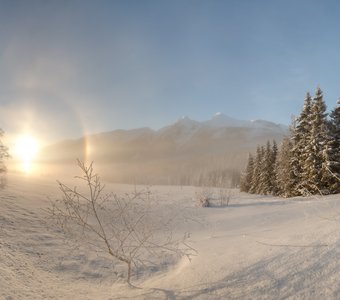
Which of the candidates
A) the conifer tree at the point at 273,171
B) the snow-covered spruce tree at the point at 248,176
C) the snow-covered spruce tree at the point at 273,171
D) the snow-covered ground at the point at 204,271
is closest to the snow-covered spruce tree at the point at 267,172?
the conifer tree at the point at 273,171

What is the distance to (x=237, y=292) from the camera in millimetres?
2990

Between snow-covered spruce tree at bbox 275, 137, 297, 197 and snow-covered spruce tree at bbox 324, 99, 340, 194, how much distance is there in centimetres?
432

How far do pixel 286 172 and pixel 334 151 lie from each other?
7440 millimetres

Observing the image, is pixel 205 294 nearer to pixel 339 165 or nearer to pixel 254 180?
pixel 339 165

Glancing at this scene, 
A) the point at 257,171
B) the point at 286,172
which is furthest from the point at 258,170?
the point at 286,172

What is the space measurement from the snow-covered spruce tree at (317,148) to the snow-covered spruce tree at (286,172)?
3.14m

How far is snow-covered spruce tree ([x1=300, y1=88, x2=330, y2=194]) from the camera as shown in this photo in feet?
73.6

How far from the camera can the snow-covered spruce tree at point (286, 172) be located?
1065 inches

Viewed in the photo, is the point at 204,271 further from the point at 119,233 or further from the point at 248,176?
the point at 248,176

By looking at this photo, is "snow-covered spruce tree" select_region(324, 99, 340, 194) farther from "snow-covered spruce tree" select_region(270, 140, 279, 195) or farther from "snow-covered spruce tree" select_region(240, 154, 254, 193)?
"snow-covered spruce tree" select_region(240, 154, 254, 193)

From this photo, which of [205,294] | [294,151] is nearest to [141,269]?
[205,294]

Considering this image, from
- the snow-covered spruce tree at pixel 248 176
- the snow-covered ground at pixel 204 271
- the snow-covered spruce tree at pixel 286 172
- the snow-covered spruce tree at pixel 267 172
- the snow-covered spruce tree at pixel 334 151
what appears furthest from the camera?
the snow-covered spruce tree at pixel 248 176

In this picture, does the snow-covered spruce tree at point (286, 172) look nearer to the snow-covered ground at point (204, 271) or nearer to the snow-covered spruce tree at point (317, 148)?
the snow-covered spruce tree at point (317, 148)

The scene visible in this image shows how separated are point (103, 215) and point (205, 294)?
8745 mm
